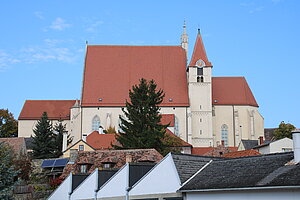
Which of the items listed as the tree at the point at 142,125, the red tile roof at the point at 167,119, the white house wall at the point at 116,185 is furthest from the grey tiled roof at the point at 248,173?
the red tile roof at the point at 167,119

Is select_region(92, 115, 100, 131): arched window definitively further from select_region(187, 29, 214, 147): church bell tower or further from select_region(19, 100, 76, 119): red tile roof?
select_region(187, 29, 214, 147): church bell tower

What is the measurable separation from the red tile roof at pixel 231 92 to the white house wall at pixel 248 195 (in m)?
49.8

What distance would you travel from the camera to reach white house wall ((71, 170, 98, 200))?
1032 inches

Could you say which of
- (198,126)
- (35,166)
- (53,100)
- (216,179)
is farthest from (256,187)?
(53,100)

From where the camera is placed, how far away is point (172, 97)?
65312 mm

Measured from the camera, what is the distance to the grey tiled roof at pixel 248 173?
1627cm

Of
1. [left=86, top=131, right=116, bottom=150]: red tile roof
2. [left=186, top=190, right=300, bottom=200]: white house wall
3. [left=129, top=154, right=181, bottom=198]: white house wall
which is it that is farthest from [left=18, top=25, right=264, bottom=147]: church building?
[left=186, top=190, right=300, bottom=200]: white house wall

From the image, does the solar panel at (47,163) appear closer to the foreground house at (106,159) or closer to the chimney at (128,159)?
the foreground house at (106,159)

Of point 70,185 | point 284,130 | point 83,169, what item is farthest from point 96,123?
point 70,185

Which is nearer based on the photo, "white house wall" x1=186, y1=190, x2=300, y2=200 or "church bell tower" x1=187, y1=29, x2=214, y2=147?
"white house wall" x1=186, y1=190, x2=300, y2=200

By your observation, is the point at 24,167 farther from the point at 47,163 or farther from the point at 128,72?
the point at 128,72

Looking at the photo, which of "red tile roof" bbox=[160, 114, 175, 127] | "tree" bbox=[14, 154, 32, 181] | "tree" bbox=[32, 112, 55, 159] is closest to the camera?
"tree" bbox=[14, 154, 32, 181]

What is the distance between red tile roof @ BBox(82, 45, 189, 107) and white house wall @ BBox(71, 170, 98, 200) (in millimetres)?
37288

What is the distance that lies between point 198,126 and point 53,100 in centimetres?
2424
